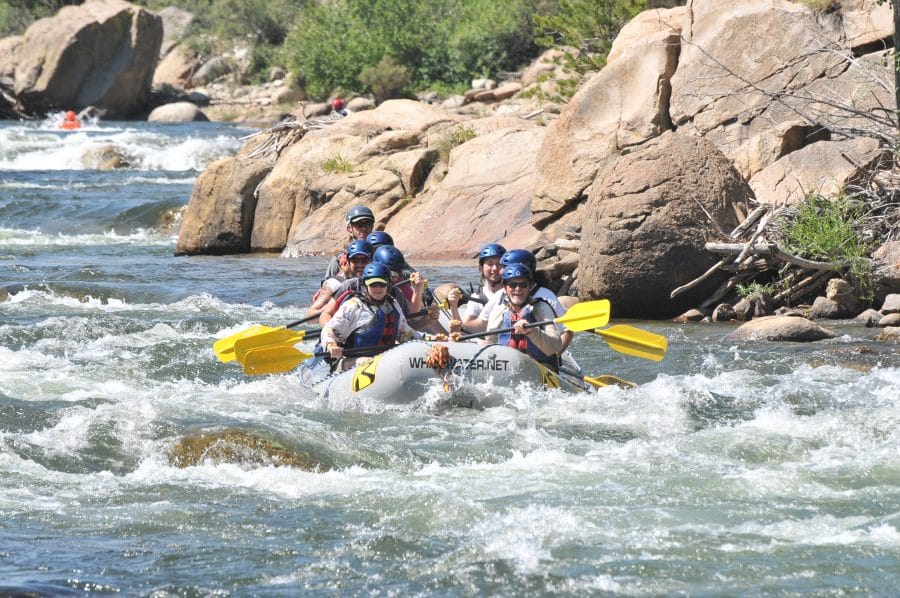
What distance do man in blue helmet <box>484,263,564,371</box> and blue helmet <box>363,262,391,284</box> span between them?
2.47 feet

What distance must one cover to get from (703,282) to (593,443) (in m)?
4.42

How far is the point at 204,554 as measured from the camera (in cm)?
514

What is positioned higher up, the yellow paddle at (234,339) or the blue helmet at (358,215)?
the blue helmet at (358,215)

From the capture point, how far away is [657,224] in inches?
427

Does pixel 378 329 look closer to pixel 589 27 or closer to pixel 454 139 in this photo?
pixel 454 139

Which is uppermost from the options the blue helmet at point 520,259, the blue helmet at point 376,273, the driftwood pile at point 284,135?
the driftwood pile at point 284,135

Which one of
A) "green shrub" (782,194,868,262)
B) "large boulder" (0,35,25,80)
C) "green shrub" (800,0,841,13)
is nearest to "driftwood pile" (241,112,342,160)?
"green shrub" (800,0,841,13)

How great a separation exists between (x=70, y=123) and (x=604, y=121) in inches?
1061

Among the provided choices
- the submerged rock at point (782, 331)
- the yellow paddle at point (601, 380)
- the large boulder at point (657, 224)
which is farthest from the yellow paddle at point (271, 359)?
the submerged rock at point (782, 331)

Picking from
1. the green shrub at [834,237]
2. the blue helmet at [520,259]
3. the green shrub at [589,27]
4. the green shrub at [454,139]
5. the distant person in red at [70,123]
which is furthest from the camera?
the distant person in red at [70,123]

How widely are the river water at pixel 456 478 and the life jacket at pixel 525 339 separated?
0.42 metres

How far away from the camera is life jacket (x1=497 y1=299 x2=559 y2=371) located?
8.05 meters

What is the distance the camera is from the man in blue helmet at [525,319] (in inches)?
309

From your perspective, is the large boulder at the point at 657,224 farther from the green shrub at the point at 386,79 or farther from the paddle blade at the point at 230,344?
the green shrub at the point at 386,79
